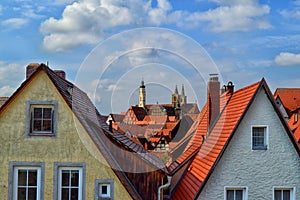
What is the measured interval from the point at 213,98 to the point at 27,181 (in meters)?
7.89

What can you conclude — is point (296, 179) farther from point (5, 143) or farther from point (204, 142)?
point (5, 143)

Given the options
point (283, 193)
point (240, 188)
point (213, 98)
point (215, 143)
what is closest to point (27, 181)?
point (215, 143)

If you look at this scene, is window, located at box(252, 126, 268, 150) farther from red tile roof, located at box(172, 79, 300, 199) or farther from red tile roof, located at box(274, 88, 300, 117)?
red tile roof, located at box(274, 88, 300, 117)

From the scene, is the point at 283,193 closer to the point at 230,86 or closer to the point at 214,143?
the point at 214,143

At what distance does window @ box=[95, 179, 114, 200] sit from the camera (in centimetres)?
1158

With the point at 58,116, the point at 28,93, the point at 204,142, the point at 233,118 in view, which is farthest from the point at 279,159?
the point at 28,93

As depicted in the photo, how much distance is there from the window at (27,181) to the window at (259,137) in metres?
7.00

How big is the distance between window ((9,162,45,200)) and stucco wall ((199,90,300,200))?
221 inches

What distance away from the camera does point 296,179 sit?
41.8ft

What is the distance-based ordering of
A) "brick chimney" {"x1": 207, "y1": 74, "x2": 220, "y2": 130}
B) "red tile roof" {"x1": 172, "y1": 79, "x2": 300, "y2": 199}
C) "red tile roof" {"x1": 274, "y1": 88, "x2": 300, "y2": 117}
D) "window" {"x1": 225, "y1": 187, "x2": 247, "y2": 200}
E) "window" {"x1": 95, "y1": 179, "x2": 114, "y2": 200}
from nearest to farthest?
"window" {"x1": 95, "y1": 179, "x2": 114, "y2": 200}, "red tile roof" {"x1": 172, "y1": 79, "x2": 300, "y2": 199}, "window" {"x1": 225, "y1": 187, "x2": 247, "y2": 200}, "brick chimney" {"x1": 207, "y1": 74, "x2": 220, "y2": 130}, "red tile roof" {"x1": 274, "y1": 88, "x2": 300, "y2": 117}

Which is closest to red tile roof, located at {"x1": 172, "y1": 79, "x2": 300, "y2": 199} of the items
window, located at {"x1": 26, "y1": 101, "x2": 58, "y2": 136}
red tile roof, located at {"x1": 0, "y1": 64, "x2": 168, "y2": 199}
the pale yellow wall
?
red tile roof, located at {"x1": 0, "y1": 64, "x2": 168, "y2": 199}

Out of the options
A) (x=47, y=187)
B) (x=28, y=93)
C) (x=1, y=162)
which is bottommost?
(x=47, y=187)

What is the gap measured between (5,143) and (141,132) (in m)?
46.0

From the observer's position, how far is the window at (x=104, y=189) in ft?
38.0
